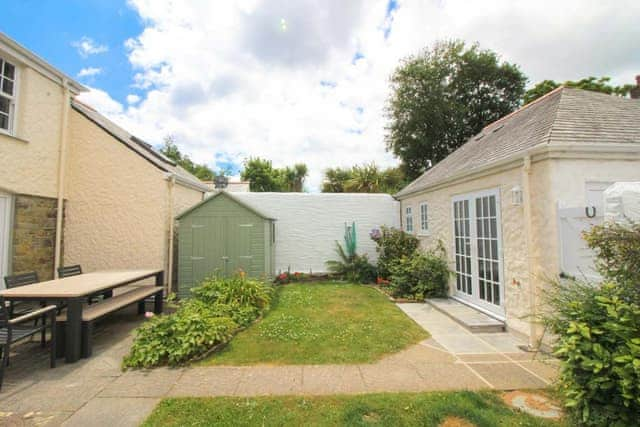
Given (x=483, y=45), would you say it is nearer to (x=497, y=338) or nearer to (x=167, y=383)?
(x=497, y=338)

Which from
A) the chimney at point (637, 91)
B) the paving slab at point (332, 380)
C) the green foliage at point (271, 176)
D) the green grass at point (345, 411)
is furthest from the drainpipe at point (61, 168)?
the green foliage at point (271, 176)

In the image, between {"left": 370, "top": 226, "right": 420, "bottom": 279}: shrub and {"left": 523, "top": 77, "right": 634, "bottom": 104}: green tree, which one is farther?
{"left": 523, "top": 77, "right": 634, "bottom": 104}: green tree

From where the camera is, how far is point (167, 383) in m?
3.45

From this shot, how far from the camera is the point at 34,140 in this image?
21.5ft

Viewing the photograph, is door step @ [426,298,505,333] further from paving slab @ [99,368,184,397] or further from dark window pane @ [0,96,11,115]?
dark window pane @ [0,96,11,115]

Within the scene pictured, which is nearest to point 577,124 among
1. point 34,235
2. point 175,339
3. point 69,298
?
point 175,339

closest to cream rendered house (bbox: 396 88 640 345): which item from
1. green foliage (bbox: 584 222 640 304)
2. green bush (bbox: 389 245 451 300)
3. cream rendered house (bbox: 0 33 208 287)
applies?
green bush (bbox: 389 245 451 300)

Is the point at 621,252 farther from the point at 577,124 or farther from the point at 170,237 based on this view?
the point at 170,237

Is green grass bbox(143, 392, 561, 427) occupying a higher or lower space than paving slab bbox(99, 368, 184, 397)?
higher

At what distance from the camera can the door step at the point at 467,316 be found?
5133 millimetres

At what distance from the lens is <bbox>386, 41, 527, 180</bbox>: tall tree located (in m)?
18.6

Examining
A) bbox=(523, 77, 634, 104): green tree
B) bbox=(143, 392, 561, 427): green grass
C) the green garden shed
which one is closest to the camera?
bbox=(143, 392, 561, 427): green grass

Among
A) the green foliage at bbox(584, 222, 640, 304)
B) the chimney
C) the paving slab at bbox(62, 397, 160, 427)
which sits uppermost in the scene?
the chimney

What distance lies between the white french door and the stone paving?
1.45 m
